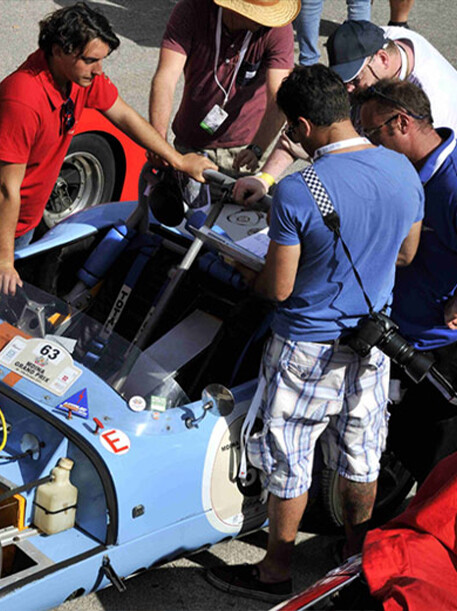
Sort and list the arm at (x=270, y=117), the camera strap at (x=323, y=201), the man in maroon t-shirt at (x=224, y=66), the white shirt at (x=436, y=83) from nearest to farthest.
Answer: the camera strap at (x=323, y=201) < the white shirt at (x=436, y=83) < the man in maroon t-shirt at (x=224, y=66) < the arm at (x=270, y=117)

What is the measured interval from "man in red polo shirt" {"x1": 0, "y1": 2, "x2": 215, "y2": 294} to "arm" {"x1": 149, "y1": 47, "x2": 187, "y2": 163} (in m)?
0.59

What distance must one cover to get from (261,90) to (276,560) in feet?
8.36

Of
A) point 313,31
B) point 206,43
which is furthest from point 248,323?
point 313,31

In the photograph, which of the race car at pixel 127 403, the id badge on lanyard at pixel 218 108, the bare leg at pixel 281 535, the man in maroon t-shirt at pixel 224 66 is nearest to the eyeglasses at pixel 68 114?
the race car at pixel 127 403

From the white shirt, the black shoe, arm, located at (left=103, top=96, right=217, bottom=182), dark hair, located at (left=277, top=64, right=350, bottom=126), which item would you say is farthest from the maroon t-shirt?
the black shoe

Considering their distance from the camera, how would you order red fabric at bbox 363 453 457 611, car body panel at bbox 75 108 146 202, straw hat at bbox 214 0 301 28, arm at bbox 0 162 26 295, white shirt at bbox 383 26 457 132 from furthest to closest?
car body panel at bbox 75 108 146 202 → straw hat at bbox 214 0 301 28 → white shirt at bbox 383 26 457 132 → arm at bbox 0 162 26 295 → red fabric at bbox 363 453 457 611

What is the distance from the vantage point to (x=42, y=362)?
3549mm

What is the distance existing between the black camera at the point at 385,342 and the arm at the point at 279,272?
307 millimetres

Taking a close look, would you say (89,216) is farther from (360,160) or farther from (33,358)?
(360,160)

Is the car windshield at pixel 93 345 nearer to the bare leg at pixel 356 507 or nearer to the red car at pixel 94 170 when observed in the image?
the bare leg at pixel 356 507

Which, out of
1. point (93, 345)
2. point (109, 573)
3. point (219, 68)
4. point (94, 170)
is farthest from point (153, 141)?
point (109, 573)

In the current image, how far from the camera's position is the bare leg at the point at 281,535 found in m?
3.81

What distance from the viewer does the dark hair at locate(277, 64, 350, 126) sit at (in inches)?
133

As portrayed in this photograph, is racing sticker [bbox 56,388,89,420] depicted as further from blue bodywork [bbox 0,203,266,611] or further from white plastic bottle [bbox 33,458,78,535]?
white plastic bottle [bbox 33,458,78,535]
